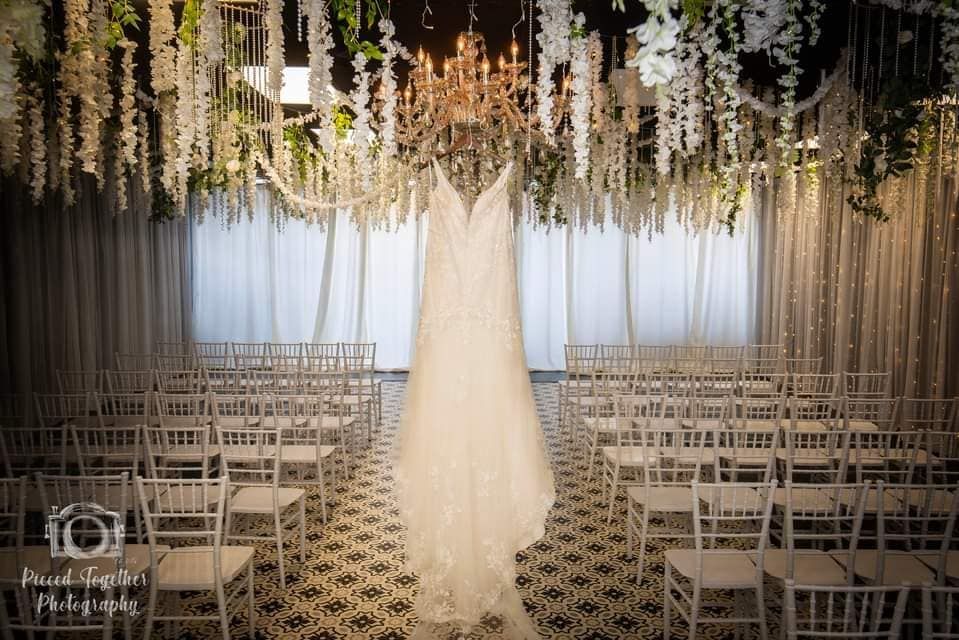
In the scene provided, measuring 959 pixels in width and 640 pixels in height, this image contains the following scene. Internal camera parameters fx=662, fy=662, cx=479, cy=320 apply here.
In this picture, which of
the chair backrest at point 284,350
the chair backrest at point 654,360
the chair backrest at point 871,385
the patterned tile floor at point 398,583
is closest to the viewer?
the patterned tile floor at point 398,583

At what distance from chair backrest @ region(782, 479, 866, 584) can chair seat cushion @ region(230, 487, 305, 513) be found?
2.74m

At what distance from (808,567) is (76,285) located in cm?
773

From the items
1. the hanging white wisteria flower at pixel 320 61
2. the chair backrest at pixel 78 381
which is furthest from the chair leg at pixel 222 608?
the chair backrest at pixel 78 381

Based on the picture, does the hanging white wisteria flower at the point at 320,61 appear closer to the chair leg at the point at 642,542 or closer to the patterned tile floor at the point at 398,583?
the patterned tile floor at the point at 398,583

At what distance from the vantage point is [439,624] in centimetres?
347

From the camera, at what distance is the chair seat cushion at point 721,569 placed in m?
2.98

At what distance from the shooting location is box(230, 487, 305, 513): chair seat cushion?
3844 mm

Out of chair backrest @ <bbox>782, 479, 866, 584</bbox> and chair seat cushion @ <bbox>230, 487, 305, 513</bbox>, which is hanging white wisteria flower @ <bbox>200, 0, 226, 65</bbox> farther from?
chair backrest @ <bbox>782, 479, 866, 584</bbox>

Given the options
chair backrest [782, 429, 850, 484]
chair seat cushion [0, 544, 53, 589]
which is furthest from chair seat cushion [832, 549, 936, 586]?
chair seat cushion [0, 544, 53, 589]

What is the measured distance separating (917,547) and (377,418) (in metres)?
5.50

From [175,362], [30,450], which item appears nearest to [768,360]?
[30,450]

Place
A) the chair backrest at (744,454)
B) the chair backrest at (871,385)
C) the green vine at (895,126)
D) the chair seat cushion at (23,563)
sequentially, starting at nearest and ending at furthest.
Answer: the chair seat cushion at (23,563) < the chair backrest at (744,454) < the green vine at (895,126) < the chair backrest at (871,385)

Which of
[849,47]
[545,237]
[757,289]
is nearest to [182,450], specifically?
[849,47]

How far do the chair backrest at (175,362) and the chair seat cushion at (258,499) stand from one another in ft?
10.3
